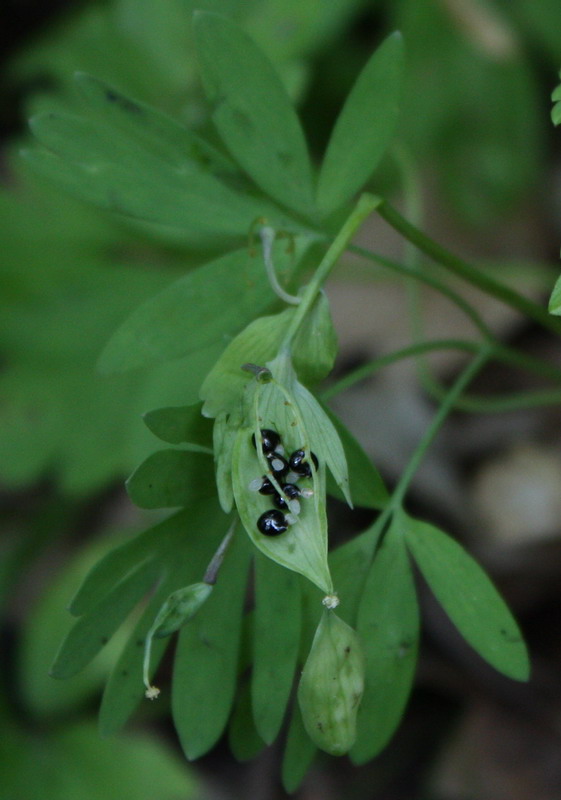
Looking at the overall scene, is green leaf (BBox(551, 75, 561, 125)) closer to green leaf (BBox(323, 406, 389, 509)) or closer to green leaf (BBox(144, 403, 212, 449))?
green leaf (BBox(323, 406, 389, 509))

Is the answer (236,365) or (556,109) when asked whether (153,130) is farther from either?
(556,109)

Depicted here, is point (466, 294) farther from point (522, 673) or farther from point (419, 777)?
point (522, 673)

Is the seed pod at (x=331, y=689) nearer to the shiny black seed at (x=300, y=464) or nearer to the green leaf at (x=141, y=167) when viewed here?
the shiny black seed at (x=300, y=464)

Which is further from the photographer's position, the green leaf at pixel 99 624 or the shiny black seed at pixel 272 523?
the green leaf at pixel 99 624

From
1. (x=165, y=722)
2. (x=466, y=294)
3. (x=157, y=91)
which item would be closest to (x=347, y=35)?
(x=157, y=91)

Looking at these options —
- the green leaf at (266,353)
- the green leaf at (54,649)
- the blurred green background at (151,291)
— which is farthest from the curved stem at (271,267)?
the green leaf at (54,649)

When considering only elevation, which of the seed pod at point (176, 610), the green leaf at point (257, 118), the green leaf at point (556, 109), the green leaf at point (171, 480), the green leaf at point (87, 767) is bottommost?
the green leaf at point (87, 767)

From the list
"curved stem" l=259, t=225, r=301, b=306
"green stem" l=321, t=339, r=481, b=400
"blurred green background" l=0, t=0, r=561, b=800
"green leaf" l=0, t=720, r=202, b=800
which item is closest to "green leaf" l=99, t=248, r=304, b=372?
"curved stem" l=259, t=225, r=301, b=306
